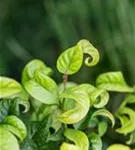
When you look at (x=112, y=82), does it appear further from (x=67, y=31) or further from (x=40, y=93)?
(x=67, y=31)

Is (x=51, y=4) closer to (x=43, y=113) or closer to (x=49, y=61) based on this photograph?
(x=49, y=61)

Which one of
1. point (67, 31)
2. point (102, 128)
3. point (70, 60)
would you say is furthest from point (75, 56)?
point (67, 31)

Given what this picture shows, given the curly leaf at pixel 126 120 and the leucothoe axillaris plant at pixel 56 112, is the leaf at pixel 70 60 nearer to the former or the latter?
the leucothoe axillaris plant at pixel 56 112

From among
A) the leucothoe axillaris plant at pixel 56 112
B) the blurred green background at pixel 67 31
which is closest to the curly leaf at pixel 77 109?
the leucothoe axillaris plant at pixel 56 112

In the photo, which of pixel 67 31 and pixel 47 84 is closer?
pixel 47 84

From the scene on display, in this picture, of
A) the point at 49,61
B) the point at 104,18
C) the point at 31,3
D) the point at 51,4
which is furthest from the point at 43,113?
the point at 31,3

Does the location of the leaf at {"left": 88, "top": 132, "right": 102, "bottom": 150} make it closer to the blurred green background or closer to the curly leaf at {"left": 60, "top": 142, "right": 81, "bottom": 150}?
the curly leaf at {"left": 60, "top": 142, "right": 81, "bottom": 150}
